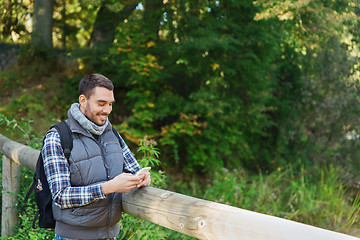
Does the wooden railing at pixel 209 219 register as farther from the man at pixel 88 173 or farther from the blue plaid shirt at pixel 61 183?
the blue plaid shirt at pixel 61 183

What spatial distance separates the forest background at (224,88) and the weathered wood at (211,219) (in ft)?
16.1

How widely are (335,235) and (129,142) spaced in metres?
7.45

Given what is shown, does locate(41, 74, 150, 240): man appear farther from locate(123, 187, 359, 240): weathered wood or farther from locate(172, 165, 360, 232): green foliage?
locate(172, 165, 360, 232): green foliage

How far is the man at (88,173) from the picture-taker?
6.56 feet

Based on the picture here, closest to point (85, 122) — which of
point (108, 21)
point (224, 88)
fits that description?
point (224, 88)

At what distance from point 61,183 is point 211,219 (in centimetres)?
84

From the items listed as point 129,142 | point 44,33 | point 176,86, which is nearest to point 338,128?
point 176,86

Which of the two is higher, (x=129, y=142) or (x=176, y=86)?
(x=176, y=86)

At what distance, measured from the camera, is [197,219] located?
177 centimetres

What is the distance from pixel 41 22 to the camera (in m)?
10.9

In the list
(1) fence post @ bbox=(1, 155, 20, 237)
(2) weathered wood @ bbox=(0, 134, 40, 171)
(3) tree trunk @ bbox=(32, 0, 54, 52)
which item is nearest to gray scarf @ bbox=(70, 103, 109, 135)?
(2) weathered wood @ bbox=(0, 134, 40, 171)

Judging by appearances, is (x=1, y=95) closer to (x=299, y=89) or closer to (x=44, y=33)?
(x=44, y=33)

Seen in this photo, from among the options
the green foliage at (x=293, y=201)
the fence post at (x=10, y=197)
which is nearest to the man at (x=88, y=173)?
the fence post at (x=10, y=197)

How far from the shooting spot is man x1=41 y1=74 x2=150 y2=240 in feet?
6.56
